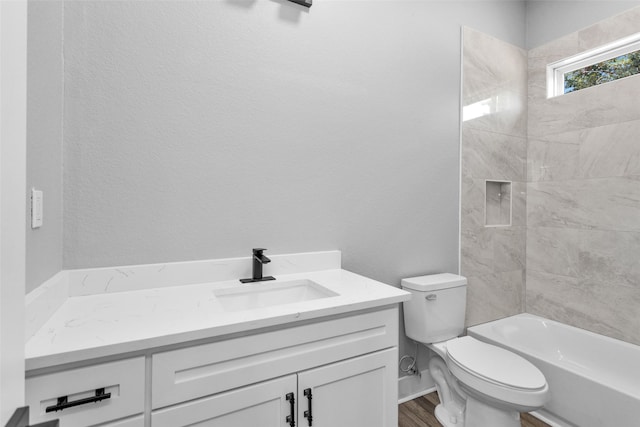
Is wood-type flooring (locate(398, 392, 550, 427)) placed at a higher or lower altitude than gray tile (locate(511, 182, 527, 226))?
lower

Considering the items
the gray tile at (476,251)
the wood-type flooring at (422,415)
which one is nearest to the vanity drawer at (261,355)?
the wood-type flooring at (422,415)

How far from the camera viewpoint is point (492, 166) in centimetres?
232

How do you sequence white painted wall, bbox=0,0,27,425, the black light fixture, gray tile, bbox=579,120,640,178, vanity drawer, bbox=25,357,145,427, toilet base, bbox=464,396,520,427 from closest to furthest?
white painted wall, bbox=0,0,27,425
vanity drawer, bbox=25,357,145,427
toilet base, bbox=464,396,520,427
the black light fixture
gray tile, bbox=579,120,640,178

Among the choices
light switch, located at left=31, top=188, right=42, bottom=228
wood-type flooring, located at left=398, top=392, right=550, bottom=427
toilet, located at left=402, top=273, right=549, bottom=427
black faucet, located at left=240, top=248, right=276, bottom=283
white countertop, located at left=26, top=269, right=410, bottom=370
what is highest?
light switch, located at left=31, top=188, right=42, bottom=228

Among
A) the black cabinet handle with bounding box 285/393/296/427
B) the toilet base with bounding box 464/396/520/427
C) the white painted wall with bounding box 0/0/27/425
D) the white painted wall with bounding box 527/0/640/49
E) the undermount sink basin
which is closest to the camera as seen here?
the white painted wall with bounding box 0/0/27/425

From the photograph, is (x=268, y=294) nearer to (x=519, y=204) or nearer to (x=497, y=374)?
(x=497, y=374)

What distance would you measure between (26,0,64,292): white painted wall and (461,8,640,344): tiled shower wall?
2.21 m

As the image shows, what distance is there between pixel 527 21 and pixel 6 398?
3.54 m

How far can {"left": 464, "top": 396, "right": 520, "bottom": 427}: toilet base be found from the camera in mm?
1453

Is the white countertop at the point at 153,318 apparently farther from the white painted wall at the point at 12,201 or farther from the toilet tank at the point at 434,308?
the toilet tank at the point at 434,308

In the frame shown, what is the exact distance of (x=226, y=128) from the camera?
1449 millimetres

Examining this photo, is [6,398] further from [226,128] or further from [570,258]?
[570,258]

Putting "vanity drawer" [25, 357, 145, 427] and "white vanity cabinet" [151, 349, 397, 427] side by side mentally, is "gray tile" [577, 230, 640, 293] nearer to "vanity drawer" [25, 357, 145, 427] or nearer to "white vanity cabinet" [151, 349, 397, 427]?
"white vanity cabinet" [151, 349, 397, 427]

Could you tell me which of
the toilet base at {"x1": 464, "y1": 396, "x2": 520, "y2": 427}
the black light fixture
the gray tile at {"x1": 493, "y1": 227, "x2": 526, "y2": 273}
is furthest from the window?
the toilet base at {"x1": 464, "y1": 396, "x2": 520, "y2": 427}
